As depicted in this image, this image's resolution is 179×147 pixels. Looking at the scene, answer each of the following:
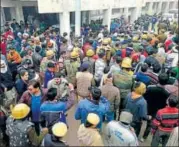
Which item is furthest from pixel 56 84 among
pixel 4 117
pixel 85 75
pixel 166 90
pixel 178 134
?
pixel 178 134

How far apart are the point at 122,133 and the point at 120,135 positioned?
0.04 meters

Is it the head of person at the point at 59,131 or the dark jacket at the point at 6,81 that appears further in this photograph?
the dark jacket at the point at 6,81

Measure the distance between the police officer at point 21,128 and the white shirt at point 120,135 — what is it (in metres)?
1.06

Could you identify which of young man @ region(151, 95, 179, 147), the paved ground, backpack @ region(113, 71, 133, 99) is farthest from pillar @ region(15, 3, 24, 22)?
young man @ region(151, 95, 179, 147)

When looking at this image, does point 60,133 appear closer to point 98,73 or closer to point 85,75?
point 85,75

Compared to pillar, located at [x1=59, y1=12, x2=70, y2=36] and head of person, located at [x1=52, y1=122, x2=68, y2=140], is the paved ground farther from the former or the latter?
pillar, located at [x1=59, y1=12, x2=70, y2=36]

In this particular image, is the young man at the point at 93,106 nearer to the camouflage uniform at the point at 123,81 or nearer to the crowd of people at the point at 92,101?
the crowd of people at the point at 92,101

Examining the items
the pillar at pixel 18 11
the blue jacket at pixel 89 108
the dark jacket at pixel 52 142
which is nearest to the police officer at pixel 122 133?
the blue jacket at pixel 89 108

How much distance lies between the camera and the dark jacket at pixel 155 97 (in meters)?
4.15

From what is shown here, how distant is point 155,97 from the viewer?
13.9ft

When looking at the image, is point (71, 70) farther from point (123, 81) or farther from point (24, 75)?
point (123, 81)

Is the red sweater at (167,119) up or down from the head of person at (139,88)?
down

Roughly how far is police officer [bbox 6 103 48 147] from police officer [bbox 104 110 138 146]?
1074 mm

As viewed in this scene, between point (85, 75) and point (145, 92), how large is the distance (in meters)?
1.33
